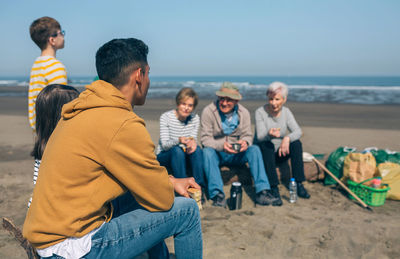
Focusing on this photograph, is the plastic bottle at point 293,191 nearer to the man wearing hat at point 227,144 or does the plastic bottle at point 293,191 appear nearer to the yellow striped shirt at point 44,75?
the man wearing hat at point 227,144

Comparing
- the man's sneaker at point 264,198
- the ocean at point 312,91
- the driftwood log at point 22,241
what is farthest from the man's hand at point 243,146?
the driftwood log at point 22,241

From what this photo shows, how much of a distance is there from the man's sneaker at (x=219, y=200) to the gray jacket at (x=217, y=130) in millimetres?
692

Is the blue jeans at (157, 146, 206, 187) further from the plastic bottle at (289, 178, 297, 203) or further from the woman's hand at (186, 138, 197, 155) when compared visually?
the plastic bottle at (289, 178, 297, 203)

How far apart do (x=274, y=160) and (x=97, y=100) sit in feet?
10.6

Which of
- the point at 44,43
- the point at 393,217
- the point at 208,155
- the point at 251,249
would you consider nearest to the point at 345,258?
the point at 251,249

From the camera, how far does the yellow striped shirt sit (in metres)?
3.39

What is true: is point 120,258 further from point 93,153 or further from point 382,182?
point 382,182

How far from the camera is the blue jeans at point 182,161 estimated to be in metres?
4.11

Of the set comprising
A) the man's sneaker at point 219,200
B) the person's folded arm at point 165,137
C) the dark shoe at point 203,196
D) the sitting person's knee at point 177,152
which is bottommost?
the dark shoe at point 203,196

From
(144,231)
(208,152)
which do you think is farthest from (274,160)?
(144,231)

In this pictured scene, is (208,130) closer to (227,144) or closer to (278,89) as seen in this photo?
(227,144)

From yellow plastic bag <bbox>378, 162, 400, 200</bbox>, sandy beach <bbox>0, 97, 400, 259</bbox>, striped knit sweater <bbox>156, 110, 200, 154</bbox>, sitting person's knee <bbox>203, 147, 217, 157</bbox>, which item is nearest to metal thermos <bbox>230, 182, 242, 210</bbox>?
sandy beach <bbox>0, 97, 400, 259</bbox>

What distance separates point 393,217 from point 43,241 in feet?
12.5

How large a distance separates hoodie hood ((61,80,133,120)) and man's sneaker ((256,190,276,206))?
2834mm
